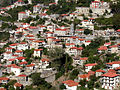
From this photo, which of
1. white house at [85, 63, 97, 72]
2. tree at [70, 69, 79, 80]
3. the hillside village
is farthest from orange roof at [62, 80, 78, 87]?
white house at [85, 63, 97, 72]

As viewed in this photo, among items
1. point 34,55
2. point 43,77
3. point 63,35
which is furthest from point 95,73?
point 63,35

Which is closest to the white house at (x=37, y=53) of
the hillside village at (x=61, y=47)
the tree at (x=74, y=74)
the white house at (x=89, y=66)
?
the hillside village at (x=61, y=47)

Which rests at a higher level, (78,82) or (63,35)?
(63,35)

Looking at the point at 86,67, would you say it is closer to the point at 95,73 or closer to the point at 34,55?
the point at 95,73

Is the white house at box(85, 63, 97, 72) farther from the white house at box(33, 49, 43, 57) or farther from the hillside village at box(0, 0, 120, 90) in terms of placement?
the white house at box(33, 49, 43, 57)

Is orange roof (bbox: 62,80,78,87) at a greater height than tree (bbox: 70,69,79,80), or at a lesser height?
lesser

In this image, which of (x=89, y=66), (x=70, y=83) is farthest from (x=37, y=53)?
(x=70, y=83)

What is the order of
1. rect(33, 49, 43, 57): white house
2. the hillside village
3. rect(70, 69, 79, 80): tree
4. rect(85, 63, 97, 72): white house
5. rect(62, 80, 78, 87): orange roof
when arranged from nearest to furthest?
rect(62, 80, 78, 87): orange roof → the hillside village → rect(70, 69, 79, 80): tree → rect(85, 63, 97, 72): white house → rect(33, 49, 43, 57): white house

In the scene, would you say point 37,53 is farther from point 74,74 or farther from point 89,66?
point 89,66
